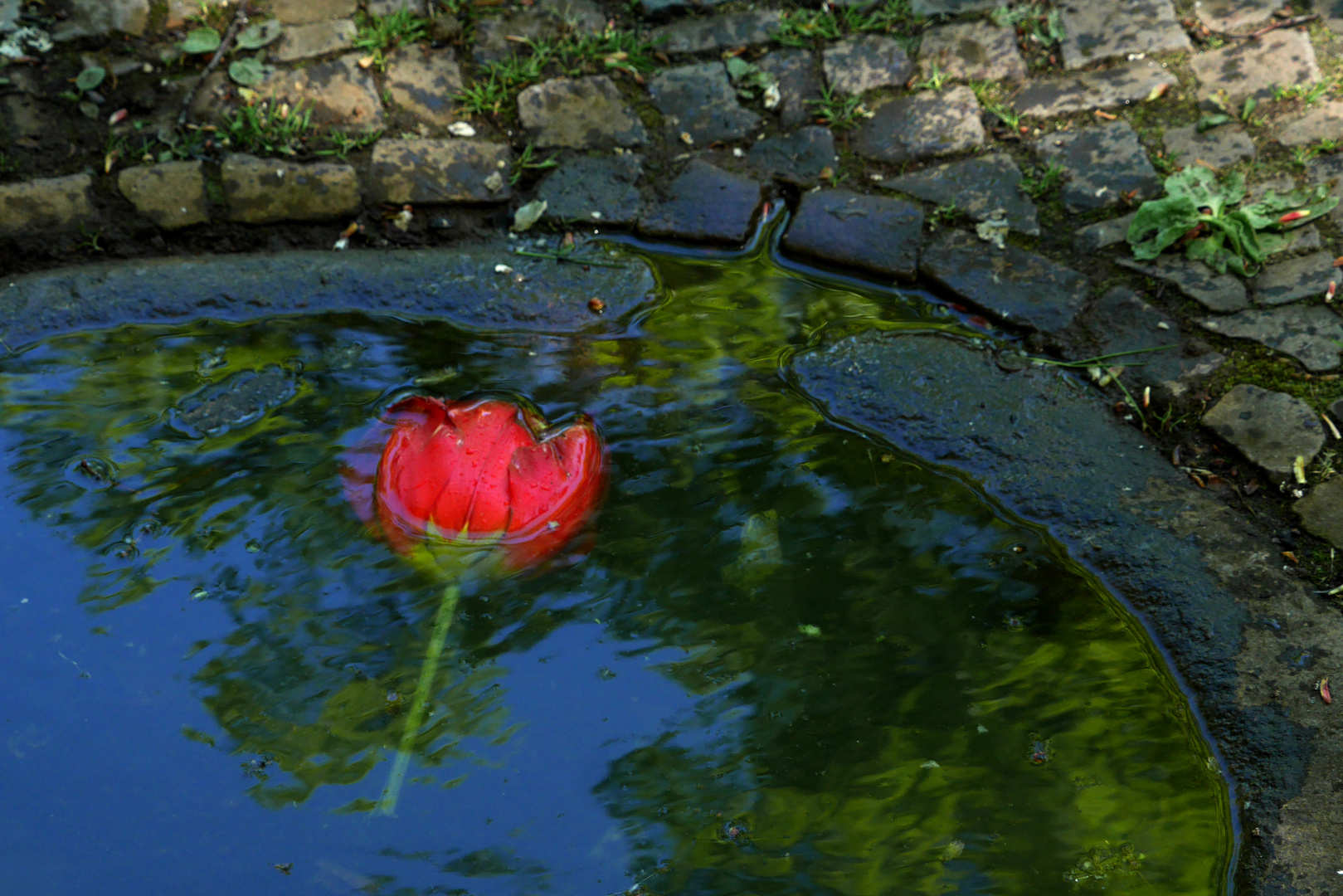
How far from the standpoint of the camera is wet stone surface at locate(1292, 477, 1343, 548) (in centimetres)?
226

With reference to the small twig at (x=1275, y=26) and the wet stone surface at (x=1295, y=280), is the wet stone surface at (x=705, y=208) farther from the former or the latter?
the small twig at (x=1275, y=26)

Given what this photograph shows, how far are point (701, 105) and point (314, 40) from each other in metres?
1.32

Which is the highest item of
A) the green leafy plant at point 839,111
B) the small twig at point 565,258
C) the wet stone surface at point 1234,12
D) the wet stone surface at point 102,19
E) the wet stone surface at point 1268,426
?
the wet stone surface at point 102,19

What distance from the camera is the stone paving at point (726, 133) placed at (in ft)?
9.32

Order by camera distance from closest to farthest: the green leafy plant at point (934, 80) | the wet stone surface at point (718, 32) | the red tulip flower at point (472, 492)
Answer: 1. the red tulip flower at point (472, 492)
2. the green leafy plant at point (934, 80)
3. the wet stone surface at point (718, 32)

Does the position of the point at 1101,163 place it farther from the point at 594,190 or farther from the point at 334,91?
the point at 334,91

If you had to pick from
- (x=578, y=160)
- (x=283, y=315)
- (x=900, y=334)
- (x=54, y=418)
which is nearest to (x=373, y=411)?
(x=283, y=315)

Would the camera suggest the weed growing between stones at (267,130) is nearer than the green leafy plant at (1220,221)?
No

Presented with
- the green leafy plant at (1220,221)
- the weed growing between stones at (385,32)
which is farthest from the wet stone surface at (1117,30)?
the weed growing between stones at (385,32)

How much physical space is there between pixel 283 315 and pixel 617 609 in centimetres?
140

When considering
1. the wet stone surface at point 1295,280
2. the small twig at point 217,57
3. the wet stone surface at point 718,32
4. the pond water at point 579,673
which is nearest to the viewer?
the pond water at point 579,673

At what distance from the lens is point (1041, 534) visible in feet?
7.63

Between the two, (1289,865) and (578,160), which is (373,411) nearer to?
(578,160)

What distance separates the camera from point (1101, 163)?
9.70ft
